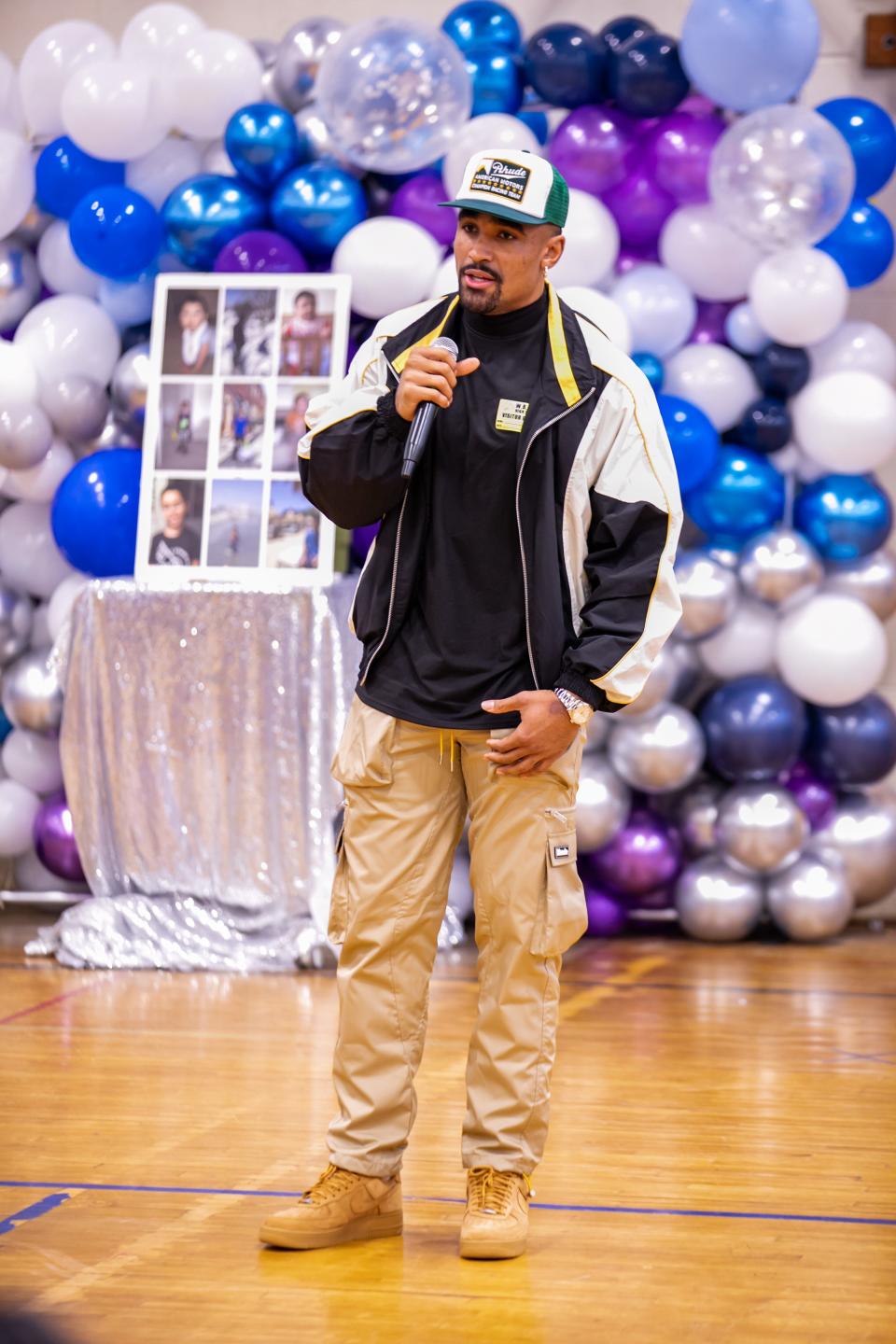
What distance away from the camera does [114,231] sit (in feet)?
15.9

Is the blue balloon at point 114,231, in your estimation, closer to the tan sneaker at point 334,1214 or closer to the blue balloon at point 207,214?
the blue balloon at point 207,214

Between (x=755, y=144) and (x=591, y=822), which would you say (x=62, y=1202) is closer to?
(x=591, y=822)

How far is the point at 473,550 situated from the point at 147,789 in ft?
8.59

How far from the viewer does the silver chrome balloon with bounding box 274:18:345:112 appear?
4.93 metres

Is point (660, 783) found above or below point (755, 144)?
below

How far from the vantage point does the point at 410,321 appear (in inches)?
96.5

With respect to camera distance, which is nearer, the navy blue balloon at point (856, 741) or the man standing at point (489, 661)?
the man standing at point (489, 661)

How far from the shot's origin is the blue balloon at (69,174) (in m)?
5.03

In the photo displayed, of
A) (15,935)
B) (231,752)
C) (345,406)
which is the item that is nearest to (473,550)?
(345,406)

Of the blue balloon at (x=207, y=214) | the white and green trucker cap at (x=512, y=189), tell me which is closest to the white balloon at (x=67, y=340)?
the blue balloon at (x=207, y=214)

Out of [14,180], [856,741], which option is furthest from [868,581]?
[14,180]

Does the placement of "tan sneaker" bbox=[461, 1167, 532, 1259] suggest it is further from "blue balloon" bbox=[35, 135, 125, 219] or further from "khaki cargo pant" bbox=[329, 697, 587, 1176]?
"blue balloon" bbox=[35, 135, 125, 219]

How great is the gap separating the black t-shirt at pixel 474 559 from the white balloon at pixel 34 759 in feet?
9.92

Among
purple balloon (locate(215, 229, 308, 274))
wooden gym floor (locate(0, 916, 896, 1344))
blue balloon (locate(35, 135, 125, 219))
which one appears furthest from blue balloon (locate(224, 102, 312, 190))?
wooden gym floor (locate(0, 916, 896, 1344))
